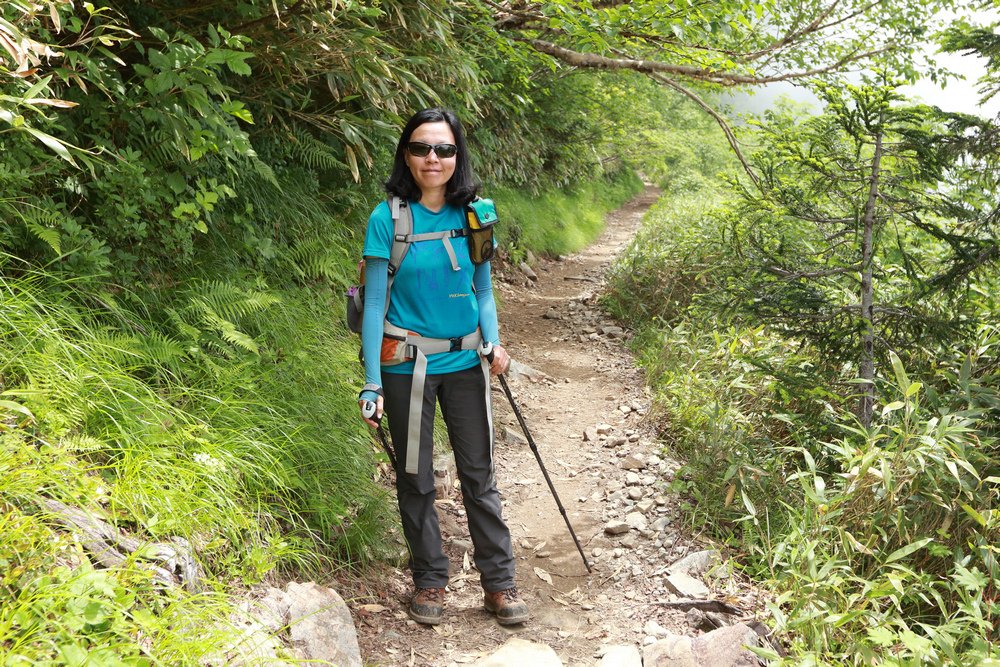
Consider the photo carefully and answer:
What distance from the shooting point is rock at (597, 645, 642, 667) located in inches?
134

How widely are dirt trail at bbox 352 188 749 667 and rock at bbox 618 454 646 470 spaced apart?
12 millimetres

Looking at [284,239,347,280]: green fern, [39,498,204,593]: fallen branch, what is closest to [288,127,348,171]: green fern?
[284,239,347,280]: green fern

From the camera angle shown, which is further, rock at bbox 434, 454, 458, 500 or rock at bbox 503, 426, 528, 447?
rock at bbox 503, 426, 528, 447

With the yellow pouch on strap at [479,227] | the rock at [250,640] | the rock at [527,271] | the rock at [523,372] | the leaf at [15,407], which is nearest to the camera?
the rock at [250,640]

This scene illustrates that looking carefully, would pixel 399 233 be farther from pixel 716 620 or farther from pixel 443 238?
pixel 716 620

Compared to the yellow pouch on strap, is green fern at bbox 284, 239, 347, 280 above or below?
below

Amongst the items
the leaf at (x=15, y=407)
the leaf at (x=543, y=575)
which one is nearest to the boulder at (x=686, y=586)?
the leaf at (x=543, y=575)

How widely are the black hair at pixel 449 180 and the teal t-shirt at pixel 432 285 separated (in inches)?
2.7

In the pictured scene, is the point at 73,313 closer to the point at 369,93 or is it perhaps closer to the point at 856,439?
the point at 369,93

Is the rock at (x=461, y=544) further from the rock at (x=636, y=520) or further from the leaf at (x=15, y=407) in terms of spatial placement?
the leaf at (x=15, y=407)

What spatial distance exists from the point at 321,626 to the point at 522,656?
1.01 metres

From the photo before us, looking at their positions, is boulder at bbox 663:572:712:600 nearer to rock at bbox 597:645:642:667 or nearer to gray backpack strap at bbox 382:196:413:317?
rock at bbox 597:645:642:667

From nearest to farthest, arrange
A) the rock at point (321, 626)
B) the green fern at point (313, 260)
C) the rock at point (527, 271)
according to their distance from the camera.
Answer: the rock at point (321, 626), the green fern at point (313, 260), the rock at point (527, 271)

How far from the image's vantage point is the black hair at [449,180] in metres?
3.58
